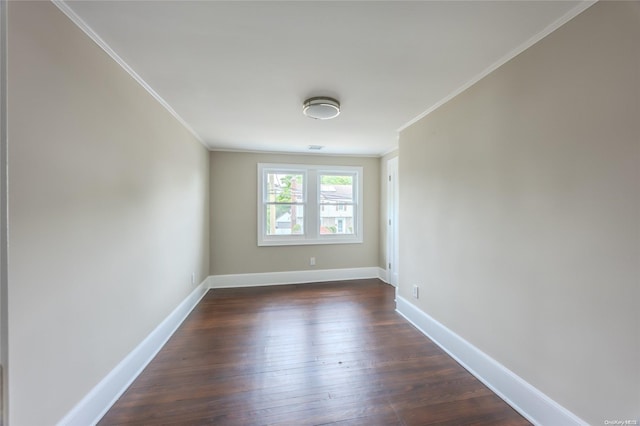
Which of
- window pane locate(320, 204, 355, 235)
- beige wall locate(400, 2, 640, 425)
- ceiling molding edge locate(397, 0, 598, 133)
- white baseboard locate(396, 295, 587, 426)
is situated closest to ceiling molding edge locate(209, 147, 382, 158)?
window pane locate(320, 204, 355, 235)

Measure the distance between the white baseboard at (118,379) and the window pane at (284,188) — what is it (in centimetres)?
236

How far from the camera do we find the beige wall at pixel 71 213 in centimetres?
112

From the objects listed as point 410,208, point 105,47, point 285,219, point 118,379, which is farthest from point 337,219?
point 105,47

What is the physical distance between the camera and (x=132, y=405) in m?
1.71

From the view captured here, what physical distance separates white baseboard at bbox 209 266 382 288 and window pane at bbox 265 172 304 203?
132 centimetres

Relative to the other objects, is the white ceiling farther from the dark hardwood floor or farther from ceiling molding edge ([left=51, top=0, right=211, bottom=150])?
the dark hardwood floor

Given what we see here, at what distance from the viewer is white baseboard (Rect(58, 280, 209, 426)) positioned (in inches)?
57.5

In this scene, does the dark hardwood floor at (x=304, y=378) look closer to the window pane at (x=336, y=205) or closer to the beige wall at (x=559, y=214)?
the beige wall at (x=559, y=214)

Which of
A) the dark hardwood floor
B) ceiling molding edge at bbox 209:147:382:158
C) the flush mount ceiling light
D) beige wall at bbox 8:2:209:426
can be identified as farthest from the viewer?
ceiling molding edge at bbox 209:147:382:158

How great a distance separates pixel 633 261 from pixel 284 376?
2.18m

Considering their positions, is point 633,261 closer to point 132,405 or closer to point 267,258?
point 132,405

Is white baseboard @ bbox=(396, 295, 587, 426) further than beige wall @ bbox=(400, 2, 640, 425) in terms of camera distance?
Yes

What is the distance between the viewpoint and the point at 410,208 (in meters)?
3.04

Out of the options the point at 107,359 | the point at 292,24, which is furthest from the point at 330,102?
the point at 107,359
